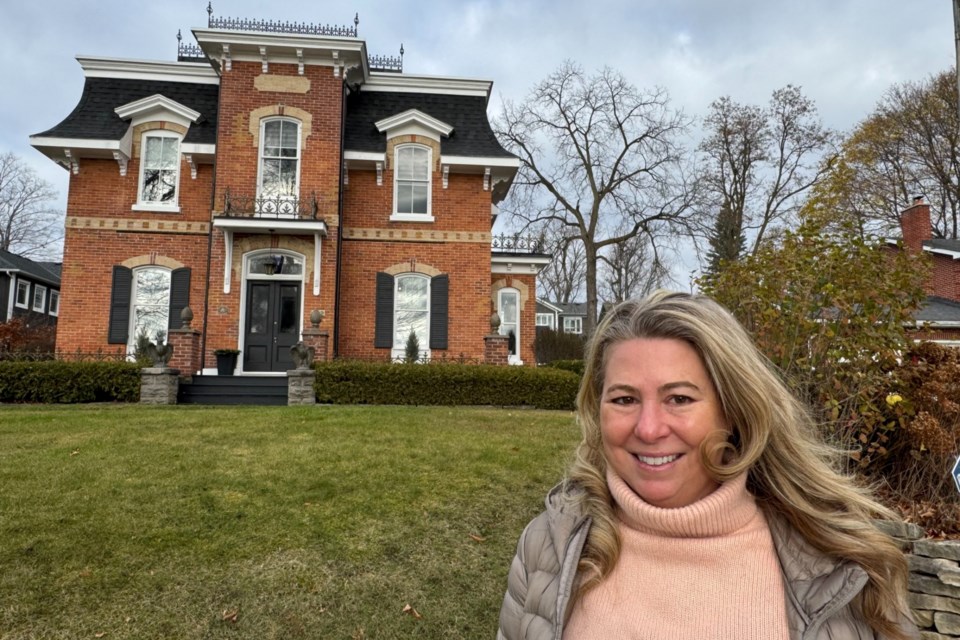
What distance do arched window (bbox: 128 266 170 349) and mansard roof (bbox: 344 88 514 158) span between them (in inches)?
216

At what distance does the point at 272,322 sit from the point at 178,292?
2.32 metres

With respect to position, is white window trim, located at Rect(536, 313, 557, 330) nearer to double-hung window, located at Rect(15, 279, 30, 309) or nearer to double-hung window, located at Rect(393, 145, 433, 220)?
double-hung window, located at Rect(15, 279, 30, 309)

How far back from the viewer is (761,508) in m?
1.56

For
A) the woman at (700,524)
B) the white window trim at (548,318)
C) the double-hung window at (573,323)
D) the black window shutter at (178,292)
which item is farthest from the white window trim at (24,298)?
the double-hung window at (573,323)

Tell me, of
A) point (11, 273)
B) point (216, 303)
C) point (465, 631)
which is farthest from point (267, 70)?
point (11, 273)

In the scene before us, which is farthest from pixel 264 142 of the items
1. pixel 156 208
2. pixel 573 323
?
Answer: pixel 573 323

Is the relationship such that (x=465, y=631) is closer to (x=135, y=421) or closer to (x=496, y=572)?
(x=496, y=572)

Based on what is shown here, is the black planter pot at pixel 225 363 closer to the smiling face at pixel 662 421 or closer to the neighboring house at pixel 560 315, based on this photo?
the smiling face at pixel 662 421

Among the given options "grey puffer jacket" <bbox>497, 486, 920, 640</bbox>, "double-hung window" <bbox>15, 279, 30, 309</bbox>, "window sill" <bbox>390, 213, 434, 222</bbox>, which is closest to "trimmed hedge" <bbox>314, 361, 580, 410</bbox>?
"window sill" <bbox>390, 213, 434, 222</bbox>

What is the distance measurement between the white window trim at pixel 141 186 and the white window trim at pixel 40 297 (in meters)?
22.3

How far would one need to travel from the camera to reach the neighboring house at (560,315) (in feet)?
169

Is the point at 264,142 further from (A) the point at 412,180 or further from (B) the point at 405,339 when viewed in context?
(B) the point at 405,339

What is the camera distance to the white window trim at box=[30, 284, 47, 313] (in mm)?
30689

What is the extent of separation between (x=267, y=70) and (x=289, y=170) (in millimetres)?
2414
